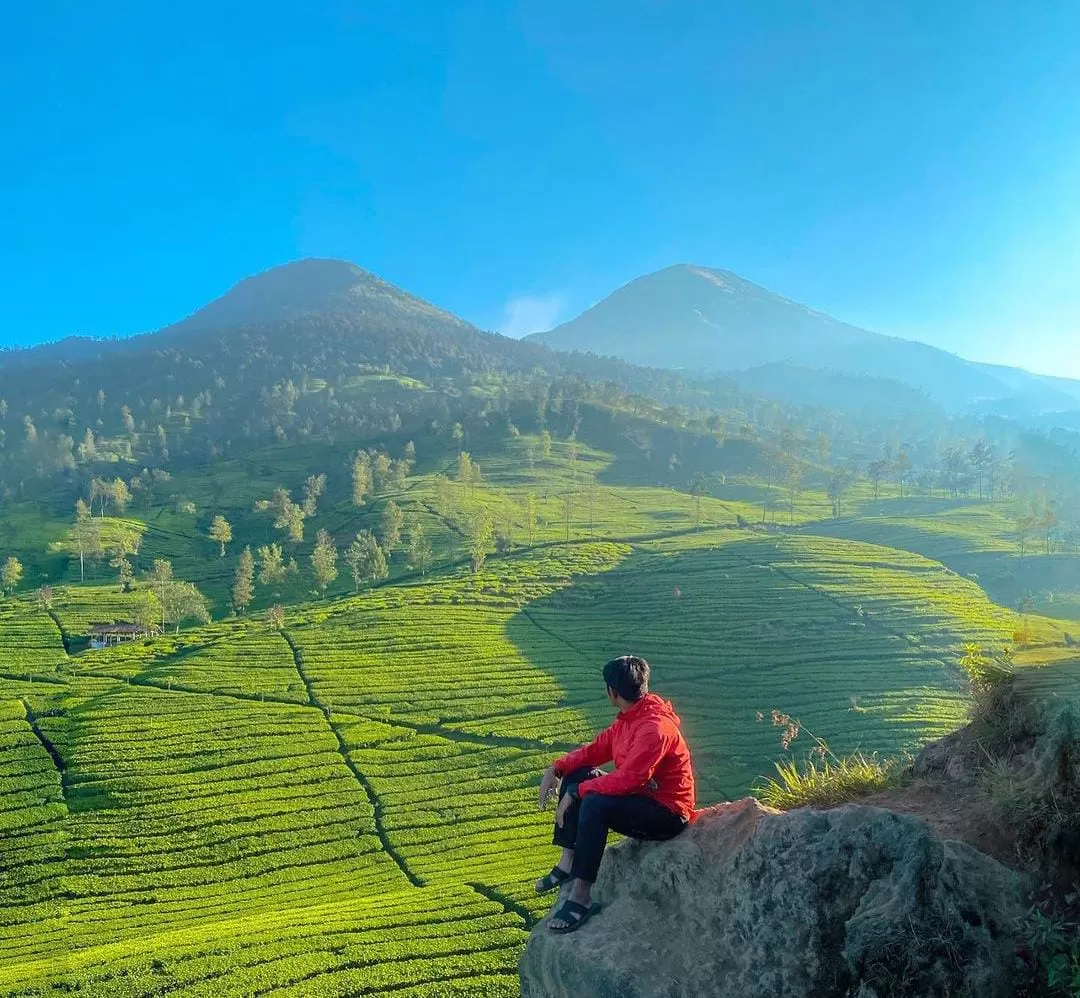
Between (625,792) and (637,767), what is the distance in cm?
29

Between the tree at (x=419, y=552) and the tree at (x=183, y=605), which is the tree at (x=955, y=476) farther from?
the tree at (x=183, y=605)

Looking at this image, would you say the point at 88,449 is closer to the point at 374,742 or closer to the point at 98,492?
the point at 98,492

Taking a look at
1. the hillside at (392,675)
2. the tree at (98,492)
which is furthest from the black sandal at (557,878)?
the tree at (98,492)

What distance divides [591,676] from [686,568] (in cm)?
3021

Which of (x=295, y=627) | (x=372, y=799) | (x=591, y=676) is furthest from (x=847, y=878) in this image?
(x=295, y=627)

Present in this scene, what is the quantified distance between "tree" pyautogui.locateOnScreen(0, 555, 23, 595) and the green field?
817cm

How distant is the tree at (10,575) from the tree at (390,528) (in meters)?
44.2

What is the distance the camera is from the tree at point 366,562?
86.6 metres

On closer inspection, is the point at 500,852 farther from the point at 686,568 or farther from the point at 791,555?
the point at 791,555

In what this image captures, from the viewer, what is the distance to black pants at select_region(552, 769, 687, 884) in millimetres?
6125

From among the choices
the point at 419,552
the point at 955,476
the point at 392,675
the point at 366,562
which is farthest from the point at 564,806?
the point at 955,476

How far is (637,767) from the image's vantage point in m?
6.02

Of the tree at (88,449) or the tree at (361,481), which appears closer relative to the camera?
the tree at (361,481)

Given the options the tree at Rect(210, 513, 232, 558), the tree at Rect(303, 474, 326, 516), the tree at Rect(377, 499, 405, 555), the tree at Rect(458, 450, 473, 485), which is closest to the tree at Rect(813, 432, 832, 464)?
Answer: the tree at Rect(458, 450, 473, 485)
